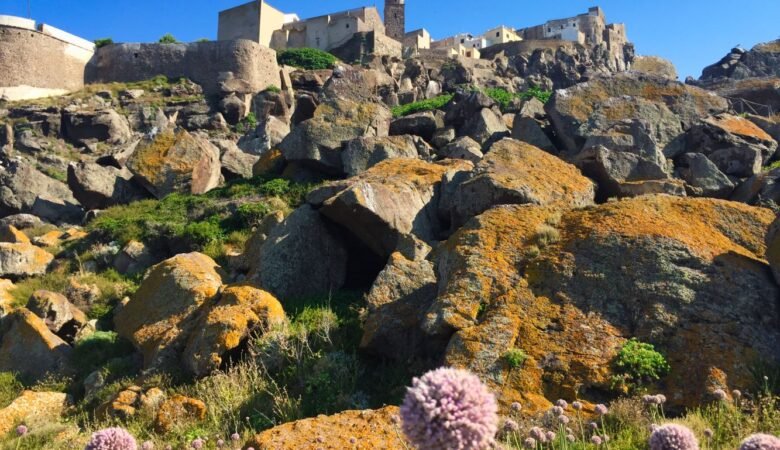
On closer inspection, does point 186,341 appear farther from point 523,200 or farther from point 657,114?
point 657,114

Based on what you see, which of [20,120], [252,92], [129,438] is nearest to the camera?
[129,438]

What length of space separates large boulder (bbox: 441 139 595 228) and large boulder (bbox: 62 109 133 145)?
3355 cm

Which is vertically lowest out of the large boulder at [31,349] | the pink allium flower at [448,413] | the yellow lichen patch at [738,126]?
the large boulder at [31,349]

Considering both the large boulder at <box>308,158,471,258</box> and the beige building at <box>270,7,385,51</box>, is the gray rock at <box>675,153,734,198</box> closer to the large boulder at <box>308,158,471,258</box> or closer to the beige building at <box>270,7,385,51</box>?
the large boulder at <box>308,158,471,258</box>

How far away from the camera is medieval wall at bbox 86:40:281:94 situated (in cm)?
4938

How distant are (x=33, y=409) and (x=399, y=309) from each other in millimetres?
4354

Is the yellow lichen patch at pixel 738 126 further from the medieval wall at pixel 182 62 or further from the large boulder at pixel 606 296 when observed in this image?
the medieval wall at pixel 182 62

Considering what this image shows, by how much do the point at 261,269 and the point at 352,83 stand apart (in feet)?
38.4

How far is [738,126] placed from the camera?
12570 mm

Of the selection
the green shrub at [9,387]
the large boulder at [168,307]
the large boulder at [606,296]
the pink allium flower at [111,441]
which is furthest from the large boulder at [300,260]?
the pink allium flower at [111,441]

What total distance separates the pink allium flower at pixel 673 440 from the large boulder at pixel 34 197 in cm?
1785

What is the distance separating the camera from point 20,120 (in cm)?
3966

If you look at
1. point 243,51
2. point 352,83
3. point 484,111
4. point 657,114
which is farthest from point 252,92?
point 657,114

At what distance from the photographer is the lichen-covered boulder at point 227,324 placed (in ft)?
22.6
